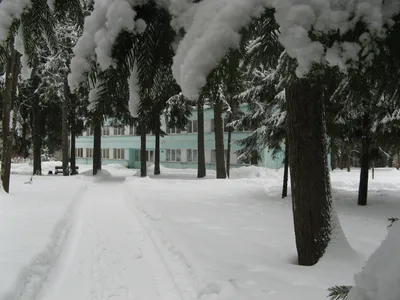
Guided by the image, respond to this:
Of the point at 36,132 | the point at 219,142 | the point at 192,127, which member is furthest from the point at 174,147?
the point at 219,142

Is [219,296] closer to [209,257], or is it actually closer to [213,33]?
[209,257]

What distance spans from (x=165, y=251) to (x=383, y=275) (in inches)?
226

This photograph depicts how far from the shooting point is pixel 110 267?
567cm

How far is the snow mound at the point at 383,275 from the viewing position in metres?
0.98

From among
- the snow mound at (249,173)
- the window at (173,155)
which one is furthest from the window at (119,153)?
the snow mound at (249,173)

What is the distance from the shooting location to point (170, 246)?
21.8 feet

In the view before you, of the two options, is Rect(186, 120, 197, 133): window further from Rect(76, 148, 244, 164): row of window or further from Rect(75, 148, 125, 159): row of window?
Rect(75, 148, 125, 159): row of window

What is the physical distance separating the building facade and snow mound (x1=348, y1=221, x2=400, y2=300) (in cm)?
3105

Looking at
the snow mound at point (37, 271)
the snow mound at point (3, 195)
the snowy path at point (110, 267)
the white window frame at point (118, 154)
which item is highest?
the white window frame at point (118, 154)

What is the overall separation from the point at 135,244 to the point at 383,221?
21.3 feet

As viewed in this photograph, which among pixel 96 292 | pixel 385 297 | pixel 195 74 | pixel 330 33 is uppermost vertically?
pixel 330 33

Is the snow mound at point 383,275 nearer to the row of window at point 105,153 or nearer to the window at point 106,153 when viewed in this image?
the row of window at point 105,153

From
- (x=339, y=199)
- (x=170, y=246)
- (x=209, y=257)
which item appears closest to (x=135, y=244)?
(x=170, y=246)

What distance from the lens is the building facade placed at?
1448 inches
